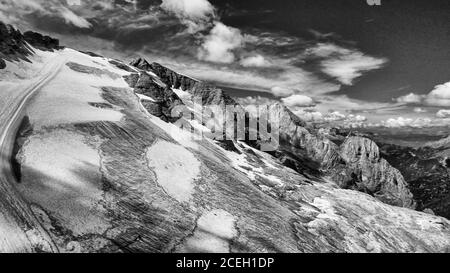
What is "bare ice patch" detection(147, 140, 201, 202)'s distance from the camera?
52844mm

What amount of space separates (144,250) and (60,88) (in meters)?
54.1

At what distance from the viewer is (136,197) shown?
46188 mm

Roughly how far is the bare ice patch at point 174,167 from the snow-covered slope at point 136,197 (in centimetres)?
29

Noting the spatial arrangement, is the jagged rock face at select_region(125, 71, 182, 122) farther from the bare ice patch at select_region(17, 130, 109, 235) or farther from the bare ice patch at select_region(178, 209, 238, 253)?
the bare ice patch at select_region(178, 209, 238, 253)

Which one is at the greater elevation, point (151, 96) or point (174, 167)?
point (151, 96)

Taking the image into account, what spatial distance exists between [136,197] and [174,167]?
14.8 metres

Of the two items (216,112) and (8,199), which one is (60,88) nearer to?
(8,199)

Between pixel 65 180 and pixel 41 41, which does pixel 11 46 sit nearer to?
pixel 41 41

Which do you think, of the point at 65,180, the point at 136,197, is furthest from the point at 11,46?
the point at 136,197

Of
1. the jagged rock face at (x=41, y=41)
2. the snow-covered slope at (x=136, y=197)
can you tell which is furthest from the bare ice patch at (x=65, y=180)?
the jagged rock face at (x=41, y=41)

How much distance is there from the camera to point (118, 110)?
74688mm

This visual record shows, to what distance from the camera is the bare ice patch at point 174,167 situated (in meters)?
52.8

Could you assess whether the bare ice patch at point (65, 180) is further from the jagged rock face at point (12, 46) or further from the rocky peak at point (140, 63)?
the rocky peak at point (140, 63)
